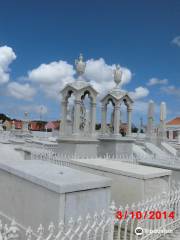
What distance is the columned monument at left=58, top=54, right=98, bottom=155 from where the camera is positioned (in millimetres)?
13201

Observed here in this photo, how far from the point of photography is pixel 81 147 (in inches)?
518

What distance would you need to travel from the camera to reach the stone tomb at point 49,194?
411cm

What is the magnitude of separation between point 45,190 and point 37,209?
0.42 metres

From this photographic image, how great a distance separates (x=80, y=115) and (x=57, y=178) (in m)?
9.67

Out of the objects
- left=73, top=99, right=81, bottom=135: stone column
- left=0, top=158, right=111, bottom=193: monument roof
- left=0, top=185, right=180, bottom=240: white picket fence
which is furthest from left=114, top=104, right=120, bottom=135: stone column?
left=0, top=158, right=111, bottom=193: monument roof

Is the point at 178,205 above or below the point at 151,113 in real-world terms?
below

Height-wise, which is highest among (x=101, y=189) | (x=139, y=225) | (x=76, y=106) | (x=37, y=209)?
(x=76, y=106)

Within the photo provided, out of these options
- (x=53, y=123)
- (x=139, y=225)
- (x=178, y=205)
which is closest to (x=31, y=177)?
(x=139, y=225)

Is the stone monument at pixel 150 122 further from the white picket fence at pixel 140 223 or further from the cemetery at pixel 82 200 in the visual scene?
the white picket fence at pixel 140 223

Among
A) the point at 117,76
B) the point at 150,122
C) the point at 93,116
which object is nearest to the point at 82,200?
the point at 93,116

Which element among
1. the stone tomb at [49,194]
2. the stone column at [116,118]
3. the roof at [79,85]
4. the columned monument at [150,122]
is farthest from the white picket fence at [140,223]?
the columned monument at [150,122]

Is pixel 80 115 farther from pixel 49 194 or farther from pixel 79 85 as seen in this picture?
pixel 49 194

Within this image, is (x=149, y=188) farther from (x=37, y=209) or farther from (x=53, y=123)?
(x=53, y=123)
